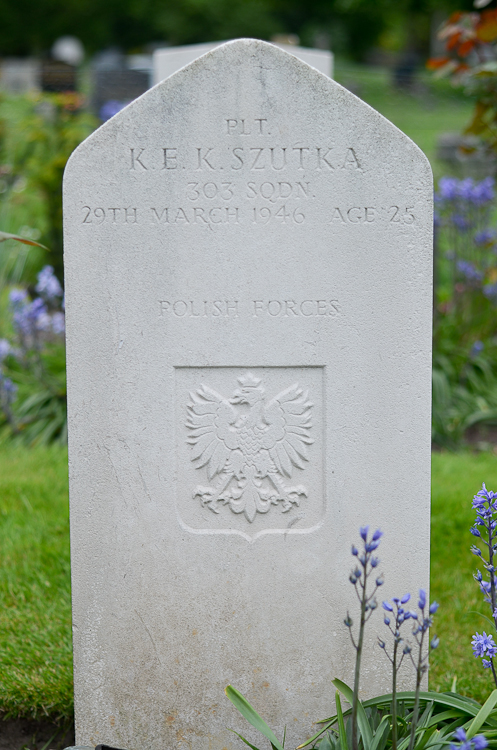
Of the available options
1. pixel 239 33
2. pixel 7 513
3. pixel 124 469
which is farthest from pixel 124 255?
pixel 239 33

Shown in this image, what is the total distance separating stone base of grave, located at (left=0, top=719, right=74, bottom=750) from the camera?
241cm

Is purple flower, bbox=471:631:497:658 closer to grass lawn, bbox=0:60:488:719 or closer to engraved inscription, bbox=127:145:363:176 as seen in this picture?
grass lawn, bbox=0:60:488:719

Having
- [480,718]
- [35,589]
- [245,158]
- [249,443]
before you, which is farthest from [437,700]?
[35,589]

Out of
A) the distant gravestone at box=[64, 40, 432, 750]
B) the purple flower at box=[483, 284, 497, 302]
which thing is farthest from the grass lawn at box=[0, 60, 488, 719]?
the purple flower at box=[483, 284, 497, 302]

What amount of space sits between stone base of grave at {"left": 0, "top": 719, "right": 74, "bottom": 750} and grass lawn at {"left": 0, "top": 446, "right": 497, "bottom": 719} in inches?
1.5

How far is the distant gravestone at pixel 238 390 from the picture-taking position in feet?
6.75

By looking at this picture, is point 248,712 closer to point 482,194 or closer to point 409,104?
point 482,194

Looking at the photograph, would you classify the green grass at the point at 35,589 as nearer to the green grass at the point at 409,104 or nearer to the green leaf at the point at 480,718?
the green leaf at the point at 480,718

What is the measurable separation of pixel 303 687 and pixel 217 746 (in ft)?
1.07

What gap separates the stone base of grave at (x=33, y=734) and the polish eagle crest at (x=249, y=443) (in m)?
0.97

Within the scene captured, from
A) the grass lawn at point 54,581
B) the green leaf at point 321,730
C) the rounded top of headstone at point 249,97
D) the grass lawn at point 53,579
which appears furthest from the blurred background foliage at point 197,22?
the green leaf at point 321,730

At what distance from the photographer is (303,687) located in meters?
2.27

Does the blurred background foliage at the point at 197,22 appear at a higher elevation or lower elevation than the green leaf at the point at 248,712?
higher

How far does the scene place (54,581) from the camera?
125 inches
